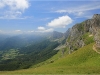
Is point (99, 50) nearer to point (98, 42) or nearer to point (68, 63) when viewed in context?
point (98, 42)

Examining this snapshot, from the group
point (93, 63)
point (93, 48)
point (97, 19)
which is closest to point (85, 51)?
point (93, 48)

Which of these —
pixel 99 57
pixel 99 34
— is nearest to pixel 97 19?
pixel 99 34

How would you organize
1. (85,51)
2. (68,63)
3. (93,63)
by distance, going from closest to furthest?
(93,63) < (68,63) < (85,51)

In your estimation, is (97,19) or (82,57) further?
→ (97,19)

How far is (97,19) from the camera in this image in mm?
188000

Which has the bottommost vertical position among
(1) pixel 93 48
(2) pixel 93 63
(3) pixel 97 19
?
(2) pixel 93 63

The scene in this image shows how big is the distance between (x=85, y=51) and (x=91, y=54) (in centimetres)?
643

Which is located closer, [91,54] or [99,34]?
[91,54]

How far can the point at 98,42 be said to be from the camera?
85.8 m

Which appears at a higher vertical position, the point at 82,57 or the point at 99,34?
the point at 99,34

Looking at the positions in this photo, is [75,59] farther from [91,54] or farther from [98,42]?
[98,42]

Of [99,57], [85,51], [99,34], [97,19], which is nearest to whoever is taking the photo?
[99,57]

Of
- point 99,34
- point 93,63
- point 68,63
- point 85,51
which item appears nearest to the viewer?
point 93,63

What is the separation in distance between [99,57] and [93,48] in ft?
46.4
